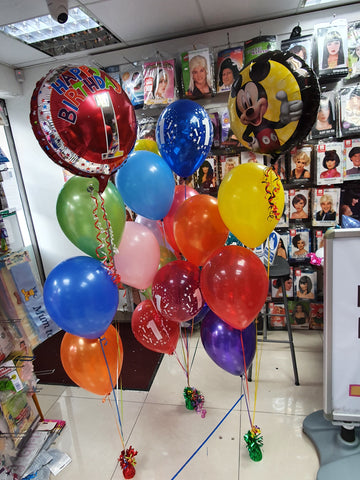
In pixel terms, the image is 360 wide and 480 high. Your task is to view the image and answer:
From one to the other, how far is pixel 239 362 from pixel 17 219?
264 cm

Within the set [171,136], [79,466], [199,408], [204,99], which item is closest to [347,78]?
[204,99]

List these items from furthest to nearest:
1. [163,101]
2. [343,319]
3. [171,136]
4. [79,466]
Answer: [163,101], [79,466], [171,136], [343,319]

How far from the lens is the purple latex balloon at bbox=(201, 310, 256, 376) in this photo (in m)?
1.42

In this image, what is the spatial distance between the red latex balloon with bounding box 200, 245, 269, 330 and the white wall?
1948 mm

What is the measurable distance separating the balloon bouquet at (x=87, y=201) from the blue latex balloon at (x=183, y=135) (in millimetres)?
296

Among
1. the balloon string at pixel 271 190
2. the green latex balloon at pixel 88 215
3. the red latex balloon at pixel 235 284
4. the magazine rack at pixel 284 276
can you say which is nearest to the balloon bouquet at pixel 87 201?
the green latex balloon at pixel 88 215

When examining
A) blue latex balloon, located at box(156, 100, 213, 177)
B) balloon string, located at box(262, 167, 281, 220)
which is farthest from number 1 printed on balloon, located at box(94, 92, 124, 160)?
balloon string, located at box(262, 167, 281, 220)

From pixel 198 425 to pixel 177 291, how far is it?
3.23 ft

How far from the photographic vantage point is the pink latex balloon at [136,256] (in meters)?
1.37

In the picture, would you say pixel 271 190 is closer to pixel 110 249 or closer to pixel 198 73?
pixel 110 249

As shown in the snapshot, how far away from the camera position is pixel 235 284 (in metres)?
1.19

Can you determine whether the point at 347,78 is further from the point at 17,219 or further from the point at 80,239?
the point at 17,219

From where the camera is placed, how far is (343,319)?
3.82 feet

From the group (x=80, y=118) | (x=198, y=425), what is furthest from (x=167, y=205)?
(x=198, y=425)
